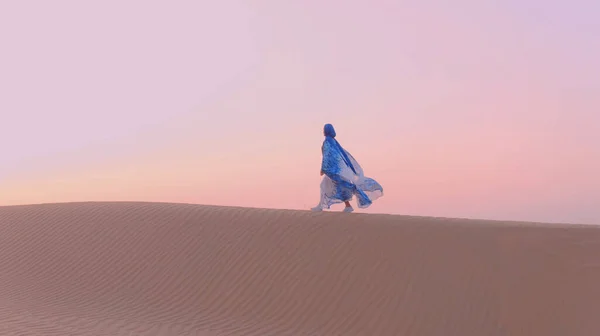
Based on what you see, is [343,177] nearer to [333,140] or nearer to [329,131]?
[333,140]

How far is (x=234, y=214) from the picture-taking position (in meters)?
15.4

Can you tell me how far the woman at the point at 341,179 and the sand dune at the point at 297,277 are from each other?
0.71 metres

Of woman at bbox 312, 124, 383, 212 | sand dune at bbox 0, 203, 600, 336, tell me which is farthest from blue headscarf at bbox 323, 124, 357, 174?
sand dune at bbox 0, 203, 600, 336

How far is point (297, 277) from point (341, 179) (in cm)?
202

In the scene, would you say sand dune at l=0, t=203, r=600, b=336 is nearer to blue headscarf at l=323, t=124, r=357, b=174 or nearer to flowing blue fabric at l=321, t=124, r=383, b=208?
flowing blue fabric at l=321, t=124, r=383, b=208

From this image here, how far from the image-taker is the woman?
12727 millimetres

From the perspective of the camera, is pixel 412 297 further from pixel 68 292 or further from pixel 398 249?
pixel 68 292

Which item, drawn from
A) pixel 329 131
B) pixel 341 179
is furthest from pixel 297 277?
pixel 329 131

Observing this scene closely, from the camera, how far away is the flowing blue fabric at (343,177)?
12.7 meters

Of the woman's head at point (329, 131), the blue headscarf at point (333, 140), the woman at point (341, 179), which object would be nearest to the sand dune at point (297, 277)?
the woman at point (341, 179)

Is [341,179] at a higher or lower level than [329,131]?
lower

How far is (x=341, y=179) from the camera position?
12766 millimetres

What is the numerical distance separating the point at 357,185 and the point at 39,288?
6.46m

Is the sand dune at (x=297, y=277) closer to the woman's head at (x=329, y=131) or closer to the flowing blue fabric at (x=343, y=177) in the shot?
the flowing blue fabric at (x=343, y=177)
